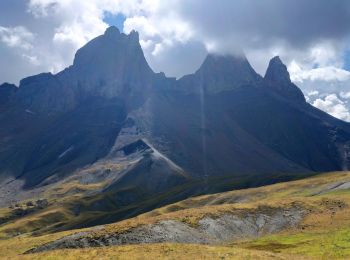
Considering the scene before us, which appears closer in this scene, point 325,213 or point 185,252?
point 185,252

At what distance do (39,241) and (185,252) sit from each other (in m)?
63.3

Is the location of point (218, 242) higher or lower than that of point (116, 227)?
lower

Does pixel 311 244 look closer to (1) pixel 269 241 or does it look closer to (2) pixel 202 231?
(1) pixel 269 241

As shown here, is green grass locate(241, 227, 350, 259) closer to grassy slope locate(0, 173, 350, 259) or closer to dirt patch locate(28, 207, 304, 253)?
grassy slope locate(0, 173, 350, 259)

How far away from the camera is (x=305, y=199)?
9619 centimetres

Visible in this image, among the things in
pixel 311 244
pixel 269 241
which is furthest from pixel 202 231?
pixel 311 244

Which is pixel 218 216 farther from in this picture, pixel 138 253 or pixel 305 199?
pixel 138 253

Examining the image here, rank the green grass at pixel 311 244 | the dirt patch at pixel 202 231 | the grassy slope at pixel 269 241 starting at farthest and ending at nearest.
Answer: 1. the dirt patch at pixel 202 231
2. the green grass at pixel 311 244
3. the grassy slope at pixel 269 241

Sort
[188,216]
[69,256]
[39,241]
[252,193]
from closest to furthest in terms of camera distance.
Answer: [69,256]
[188,216]
[39,241]
[252,193]

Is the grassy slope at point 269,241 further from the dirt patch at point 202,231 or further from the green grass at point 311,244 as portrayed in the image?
the dirt patch at point 202,231

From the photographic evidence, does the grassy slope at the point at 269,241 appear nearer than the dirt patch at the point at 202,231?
Yes

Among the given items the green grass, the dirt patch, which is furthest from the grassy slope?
the dirt patch

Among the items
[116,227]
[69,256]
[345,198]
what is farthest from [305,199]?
[69,256]

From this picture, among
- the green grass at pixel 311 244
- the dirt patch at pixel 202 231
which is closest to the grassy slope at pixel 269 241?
the green grass at pixel 311 244
